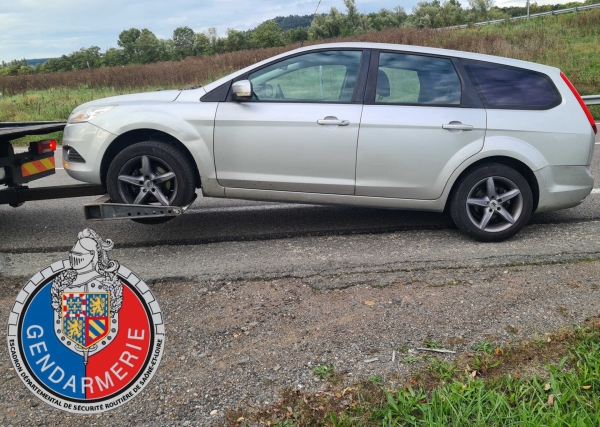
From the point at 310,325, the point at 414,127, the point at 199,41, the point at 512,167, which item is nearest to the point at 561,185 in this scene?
the point at 512,167

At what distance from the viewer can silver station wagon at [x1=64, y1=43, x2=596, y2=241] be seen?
464cm

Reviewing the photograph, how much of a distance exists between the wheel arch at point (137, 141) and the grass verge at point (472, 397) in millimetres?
2667

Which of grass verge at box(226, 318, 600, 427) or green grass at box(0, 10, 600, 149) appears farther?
green grass at box(0, 10, 600, 149)

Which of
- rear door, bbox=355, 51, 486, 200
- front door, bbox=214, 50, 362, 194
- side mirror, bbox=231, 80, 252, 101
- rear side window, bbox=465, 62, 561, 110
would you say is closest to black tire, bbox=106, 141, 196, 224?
front door, bbox=214, 50, 362, 194

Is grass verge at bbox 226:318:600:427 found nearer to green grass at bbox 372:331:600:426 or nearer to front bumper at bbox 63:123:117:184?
green grass at bbox 372:331:600:426

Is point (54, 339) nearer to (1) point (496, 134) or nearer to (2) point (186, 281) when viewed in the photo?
(2) point (186, 281)

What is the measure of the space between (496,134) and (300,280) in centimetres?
212

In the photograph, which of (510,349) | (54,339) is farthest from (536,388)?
(54,339)

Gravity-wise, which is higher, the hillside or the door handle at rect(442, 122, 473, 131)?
the hillside

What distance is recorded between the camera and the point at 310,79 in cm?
481

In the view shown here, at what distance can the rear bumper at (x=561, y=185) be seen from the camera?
4730 millimetres

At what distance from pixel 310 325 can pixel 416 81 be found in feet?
8.21

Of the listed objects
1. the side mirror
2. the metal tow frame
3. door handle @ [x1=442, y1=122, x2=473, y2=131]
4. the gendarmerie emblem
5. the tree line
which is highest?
the tree line

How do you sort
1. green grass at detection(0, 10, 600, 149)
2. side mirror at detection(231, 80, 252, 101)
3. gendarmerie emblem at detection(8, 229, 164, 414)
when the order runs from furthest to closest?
green grass at detection(0, 10, 600, 149)
side mirror at detection(231, 80, 252, 101)
gendarmerie emblem at detection(8, 229, 164, 414)
